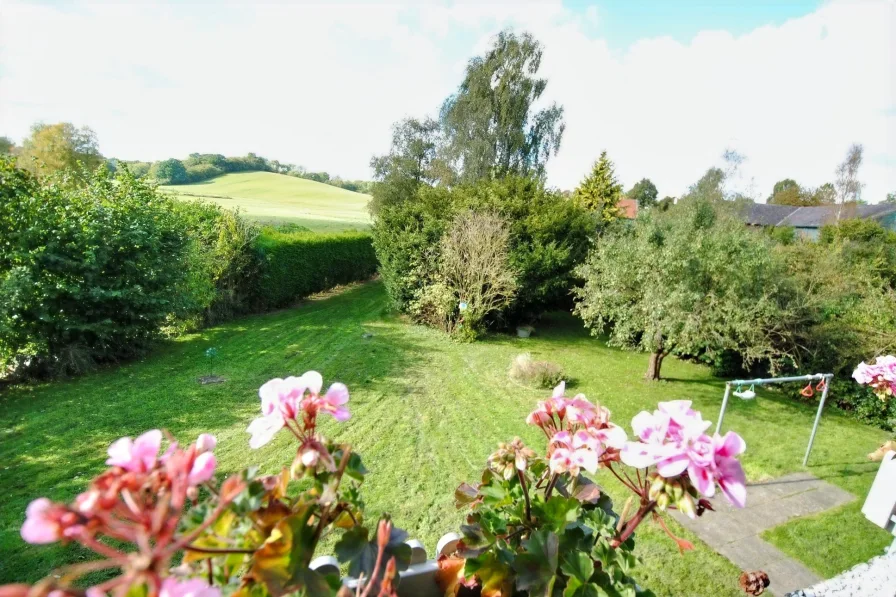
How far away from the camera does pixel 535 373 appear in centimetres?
763

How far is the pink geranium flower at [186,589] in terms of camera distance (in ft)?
1.92

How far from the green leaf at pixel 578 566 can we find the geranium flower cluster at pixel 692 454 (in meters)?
0.30

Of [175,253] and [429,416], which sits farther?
[175,253]

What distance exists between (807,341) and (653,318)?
300 cm

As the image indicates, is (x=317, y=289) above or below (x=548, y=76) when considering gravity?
below

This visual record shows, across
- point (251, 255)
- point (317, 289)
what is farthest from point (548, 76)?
point (251, 255)

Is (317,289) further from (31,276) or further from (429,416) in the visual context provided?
(429,416)

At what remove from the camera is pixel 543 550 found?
1.10 m

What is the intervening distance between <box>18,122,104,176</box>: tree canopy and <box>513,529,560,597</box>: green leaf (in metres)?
35.0

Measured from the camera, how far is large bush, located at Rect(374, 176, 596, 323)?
35.1 ft

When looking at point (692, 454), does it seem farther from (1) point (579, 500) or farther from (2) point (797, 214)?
(2) point (797, 214)

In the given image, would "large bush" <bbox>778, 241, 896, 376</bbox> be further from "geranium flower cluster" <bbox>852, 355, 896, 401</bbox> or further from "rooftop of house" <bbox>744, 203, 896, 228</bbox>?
"rooftop of house" <bbox>744, 203, 896, 228</bbox>

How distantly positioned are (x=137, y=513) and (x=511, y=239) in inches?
420

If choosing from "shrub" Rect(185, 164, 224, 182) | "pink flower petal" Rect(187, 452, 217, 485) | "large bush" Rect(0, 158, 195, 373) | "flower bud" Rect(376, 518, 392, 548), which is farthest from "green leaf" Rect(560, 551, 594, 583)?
"shrub" Rect(185, 164, 224, 182)
